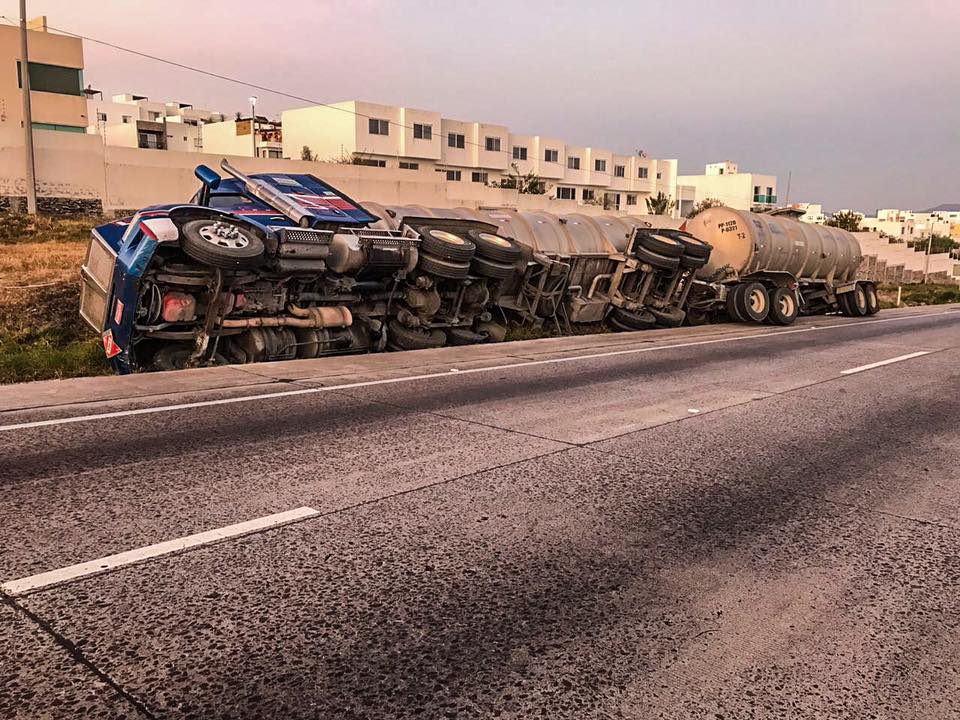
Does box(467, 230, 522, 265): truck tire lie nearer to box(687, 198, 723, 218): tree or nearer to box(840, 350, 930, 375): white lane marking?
box(840, 350, 930, 375): white lane marking

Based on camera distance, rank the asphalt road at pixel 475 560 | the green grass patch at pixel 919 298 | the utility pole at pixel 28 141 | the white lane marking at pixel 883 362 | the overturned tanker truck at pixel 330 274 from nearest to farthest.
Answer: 1. the asphalt road at pixel 475 560
2. the overturned tanker truck at pixel 330 274
3. the white lane marking at pixel 883 362
4. the utility pole at pixel 28 141
5. the green grass patch at pixel 919 298

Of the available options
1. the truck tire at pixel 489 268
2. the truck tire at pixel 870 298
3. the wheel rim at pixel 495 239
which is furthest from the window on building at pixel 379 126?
the truck tire at pixel 489 268

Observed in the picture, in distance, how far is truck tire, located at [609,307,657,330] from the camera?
59.9 feet

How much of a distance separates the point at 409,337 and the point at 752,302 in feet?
35.8

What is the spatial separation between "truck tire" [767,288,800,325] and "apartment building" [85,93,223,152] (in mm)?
45144

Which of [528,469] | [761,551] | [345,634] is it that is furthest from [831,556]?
[345,634]

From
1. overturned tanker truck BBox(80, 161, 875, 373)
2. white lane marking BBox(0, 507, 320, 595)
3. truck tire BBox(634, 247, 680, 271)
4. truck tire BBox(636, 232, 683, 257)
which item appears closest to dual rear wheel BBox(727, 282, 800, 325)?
overturned tanker truck BBox(80, 161, 875, 373)

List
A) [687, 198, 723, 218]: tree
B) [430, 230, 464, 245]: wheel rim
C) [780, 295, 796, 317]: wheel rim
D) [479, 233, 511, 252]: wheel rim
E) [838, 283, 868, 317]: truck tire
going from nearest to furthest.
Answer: [430, 230, 464, 245]: wheel rim → [479, 233, 511, 252]: wheel rim → [780, 295, 796, 317]: wheel rim → [687, 198, 723, 218]: tree → [838, 283, 868, 317]: truck tire

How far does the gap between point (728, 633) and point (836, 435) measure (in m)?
4.65

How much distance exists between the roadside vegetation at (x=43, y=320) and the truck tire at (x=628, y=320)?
11124 millimetres

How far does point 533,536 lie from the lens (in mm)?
4629

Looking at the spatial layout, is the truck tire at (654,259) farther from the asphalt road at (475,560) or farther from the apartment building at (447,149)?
the apartment building at (447,149)

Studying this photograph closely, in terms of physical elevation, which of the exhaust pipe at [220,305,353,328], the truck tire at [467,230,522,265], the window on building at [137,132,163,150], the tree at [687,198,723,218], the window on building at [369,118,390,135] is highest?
the window on building at [369,118,390,135]

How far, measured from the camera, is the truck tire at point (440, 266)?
41.9 feet
